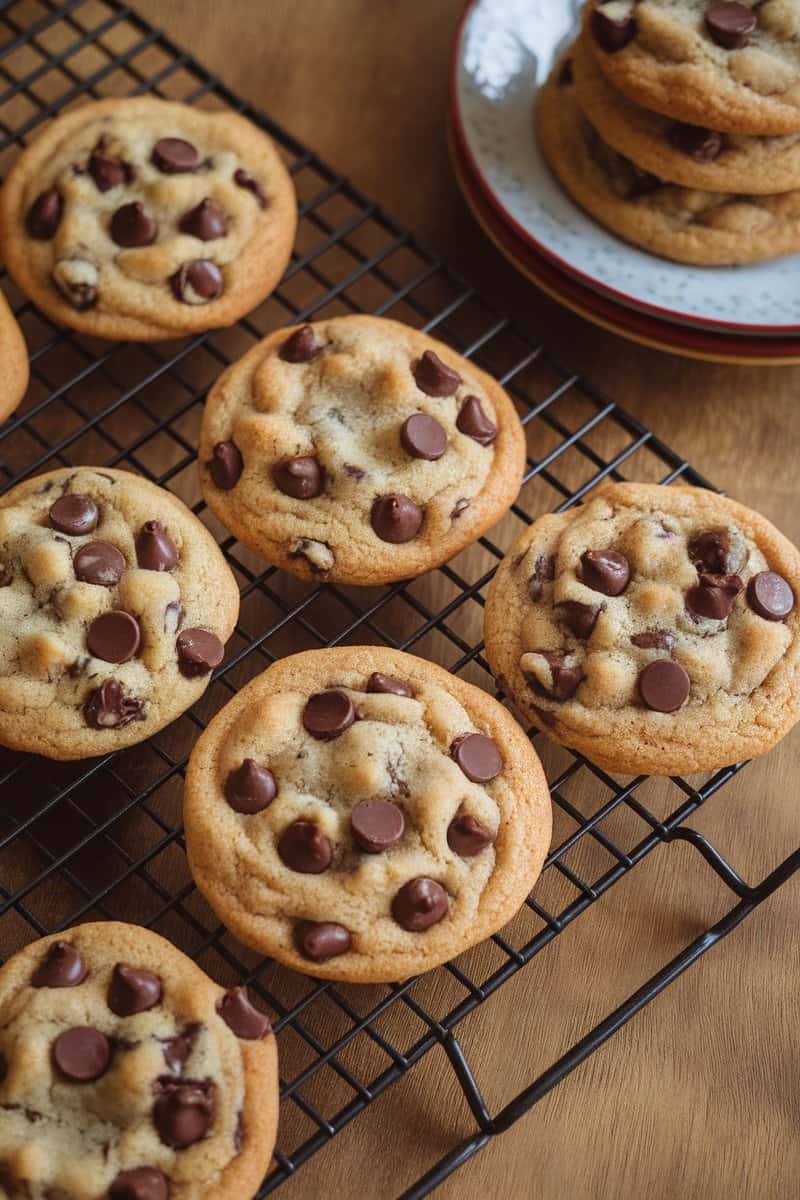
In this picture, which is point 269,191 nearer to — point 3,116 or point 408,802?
point 3,116

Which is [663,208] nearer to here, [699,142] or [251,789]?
[699,142]

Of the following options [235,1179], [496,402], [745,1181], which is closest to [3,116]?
[496,402]

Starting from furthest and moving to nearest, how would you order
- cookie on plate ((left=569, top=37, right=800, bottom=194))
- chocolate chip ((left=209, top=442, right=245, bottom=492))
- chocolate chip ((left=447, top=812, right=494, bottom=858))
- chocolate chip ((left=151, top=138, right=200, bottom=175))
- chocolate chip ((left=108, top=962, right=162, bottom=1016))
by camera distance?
chocolate chip ((left=151, top=138, right=200, bottom=175)) < cookie on plate ((left=569, top=37, right=800, bottom=194)) < chocolate chip ((left=209, top=442, right=245, bottom=492)) < chocolate chip ((left=447, top=812, right=494, bottom=858)) < chocolate chip ((left=108, top=962, right=162, bottom=1016))

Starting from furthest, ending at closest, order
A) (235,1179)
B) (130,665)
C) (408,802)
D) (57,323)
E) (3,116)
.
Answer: (3,116), (57,323), (130,665), (408,802), (235,1179)

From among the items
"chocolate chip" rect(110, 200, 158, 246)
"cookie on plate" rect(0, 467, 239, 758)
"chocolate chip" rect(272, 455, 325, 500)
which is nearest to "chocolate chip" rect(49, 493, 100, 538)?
"cookie on plate" rect(0, 467, 239, 758)

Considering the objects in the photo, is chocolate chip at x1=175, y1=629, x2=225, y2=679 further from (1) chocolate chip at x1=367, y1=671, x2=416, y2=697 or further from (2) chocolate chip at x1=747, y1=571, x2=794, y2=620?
(2) chocolate chip at x1=747, y1=571, x2=794, y2=620

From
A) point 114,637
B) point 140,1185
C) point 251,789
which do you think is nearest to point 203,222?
point 114,637
